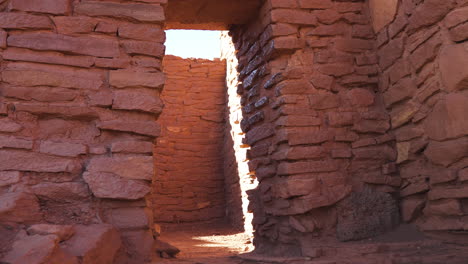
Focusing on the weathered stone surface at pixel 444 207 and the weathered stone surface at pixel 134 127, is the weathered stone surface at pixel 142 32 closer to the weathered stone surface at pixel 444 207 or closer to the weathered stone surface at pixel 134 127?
the weathered stone surface at pixel 134 127

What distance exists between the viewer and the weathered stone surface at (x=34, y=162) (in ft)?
8.39

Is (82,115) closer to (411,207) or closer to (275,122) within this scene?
(275,122)

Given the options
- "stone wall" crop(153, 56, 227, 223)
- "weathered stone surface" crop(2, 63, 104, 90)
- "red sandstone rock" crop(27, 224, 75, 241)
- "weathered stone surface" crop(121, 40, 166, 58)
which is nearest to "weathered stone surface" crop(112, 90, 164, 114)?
"weathered stone surface" crop(2, 63, 104, 90)

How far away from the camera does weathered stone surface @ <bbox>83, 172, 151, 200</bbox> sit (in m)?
2.62

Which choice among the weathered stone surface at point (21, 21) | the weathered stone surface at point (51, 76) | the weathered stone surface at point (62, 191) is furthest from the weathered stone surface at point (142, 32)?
the weathered stone surface at point (62, 191)

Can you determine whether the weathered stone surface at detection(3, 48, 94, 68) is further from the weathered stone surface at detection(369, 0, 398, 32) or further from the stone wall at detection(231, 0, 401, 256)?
the weathered stone surface at detection(369, 0, 398, 32)

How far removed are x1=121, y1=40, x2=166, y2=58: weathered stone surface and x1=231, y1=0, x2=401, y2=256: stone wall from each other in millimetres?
923

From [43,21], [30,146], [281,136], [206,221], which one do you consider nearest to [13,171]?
[30,146]

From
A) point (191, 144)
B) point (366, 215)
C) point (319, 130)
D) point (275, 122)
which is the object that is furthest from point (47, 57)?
point (191, 144)

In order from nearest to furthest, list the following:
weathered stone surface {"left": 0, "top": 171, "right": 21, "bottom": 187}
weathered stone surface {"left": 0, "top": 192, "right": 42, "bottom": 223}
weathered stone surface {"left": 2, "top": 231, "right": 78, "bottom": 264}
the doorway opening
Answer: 1. weathered stone surface {"left": 2, "top": 231, "right": 78, "bottom": 264}
2. weathered stone surface {"left": 0, "top": 192, "right": 42, "bottom": 223}
3. weathered stone surface {"left": 0, "top": 171, "right": 21, "bottom": 187}
4. the doorway opening

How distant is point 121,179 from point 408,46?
2.20 metres

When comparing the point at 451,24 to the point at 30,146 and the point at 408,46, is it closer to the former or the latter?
the point at 408,46

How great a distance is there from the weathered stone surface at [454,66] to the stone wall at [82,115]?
1.82 m

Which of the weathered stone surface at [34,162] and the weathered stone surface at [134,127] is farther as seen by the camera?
the weathered stone surface at [134,127]
